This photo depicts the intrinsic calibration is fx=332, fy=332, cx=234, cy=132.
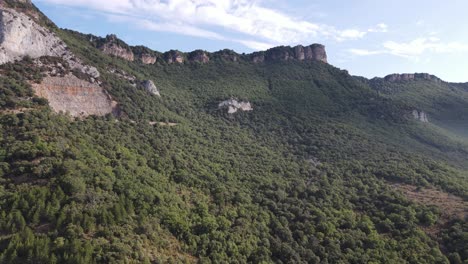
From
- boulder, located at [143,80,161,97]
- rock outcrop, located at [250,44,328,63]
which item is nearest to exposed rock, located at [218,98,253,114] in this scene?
boulder, located at [143,80,161,97]

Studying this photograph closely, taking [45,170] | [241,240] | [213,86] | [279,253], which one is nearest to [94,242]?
[45,170]

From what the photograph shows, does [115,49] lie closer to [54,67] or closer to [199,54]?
[199,54]

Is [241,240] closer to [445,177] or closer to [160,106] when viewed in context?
[160,106]

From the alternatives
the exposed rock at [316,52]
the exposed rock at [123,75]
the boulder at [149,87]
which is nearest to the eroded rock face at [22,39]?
the exposed rock at [123,75]

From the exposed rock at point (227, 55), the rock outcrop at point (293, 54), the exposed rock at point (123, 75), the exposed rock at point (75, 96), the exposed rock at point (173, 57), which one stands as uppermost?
the rock outcrop at point (293, 54)

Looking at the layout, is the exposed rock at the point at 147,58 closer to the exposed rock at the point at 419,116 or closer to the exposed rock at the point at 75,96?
the exposed rock at the point at 75,96
